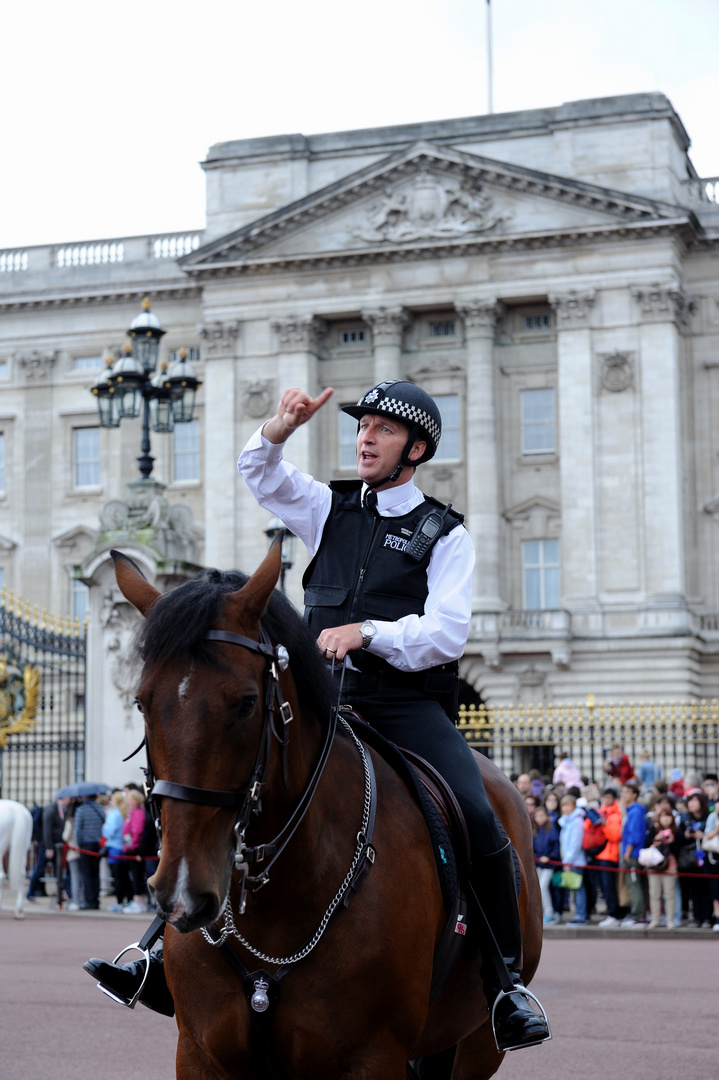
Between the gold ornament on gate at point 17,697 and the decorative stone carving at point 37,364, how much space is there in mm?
31201

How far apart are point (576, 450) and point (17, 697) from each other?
83.4 feet

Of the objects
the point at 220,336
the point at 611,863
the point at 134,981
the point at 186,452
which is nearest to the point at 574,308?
the point at 220,336

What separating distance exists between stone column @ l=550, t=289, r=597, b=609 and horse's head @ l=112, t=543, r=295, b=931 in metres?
39.7

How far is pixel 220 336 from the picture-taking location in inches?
1870

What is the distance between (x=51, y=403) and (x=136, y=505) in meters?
35.0

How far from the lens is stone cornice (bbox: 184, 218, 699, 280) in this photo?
143 ft

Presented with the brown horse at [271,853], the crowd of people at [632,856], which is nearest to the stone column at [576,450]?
the crowd of people at [632,856]

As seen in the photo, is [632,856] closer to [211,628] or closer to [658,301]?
[211,628]

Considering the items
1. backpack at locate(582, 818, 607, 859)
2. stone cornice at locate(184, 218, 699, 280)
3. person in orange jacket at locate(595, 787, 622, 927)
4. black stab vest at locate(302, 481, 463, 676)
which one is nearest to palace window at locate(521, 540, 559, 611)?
stone cornice at locate(184, 218, 699, 280)

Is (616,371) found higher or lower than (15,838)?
higher

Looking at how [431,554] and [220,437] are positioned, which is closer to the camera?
[431,554]

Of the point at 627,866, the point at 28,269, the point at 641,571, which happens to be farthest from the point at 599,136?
the point at 627,866

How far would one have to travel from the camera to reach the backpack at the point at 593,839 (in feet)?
62.2

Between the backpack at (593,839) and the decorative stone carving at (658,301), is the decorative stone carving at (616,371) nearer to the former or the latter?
the decorative stone carving at (658,301)
